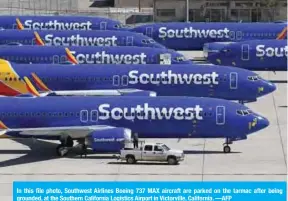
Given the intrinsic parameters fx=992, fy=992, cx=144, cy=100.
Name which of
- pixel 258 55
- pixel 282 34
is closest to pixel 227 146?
pixel 258 55

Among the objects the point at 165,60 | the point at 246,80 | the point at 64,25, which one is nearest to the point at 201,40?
the point at 64,25

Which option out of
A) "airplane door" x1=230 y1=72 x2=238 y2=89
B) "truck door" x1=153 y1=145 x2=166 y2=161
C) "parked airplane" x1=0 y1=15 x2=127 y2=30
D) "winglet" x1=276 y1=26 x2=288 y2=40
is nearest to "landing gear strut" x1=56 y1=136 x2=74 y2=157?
"truck door" x1=153 y1=145 x2=166 y2=161

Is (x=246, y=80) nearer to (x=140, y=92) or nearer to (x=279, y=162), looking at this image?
(x=140, y=92)

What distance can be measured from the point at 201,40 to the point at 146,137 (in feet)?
150

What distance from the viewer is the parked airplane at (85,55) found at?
83625 mm

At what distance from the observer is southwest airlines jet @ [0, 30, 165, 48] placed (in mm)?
95500

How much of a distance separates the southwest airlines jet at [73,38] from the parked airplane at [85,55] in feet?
35.4

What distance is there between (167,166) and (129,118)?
4564 mm

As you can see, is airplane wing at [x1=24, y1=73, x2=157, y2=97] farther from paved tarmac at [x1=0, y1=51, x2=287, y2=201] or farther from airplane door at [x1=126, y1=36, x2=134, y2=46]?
airplane door at [x1=126, y1=36, x2=134, y2=46]

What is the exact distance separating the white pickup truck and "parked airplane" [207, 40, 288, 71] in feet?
116

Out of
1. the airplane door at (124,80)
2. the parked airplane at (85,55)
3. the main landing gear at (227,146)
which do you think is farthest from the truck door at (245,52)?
the main landing gear at (227,146)

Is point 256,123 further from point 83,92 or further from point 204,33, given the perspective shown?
point 204,33

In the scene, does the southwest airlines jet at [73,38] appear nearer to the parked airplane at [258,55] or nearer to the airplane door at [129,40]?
the airplane door at [129,40]

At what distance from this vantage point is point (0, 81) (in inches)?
3004
